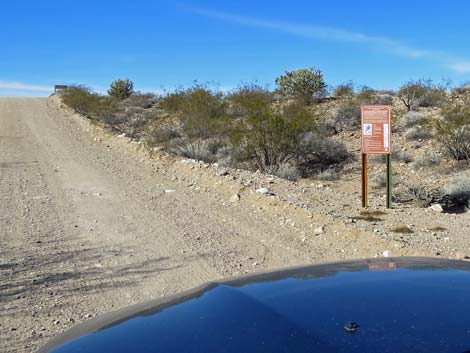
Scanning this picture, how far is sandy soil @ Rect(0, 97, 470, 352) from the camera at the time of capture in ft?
20.1

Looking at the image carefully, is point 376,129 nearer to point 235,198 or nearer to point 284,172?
point 235,198

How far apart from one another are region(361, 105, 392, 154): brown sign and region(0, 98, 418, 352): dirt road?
259cm

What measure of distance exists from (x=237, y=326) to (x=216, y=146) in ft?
58.0

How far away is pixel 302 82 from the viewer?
39.1 metres

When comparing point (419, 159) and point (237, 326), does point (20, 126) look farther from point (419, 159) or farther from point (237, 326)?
point (237, 326)

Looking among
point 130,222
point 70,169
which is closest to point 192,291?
point 130,222

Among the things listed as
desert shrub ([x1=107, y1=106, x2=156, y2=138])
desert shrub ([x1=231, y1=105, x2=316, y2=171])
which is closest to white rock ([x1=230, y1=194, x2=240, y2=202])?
desert shrub ([x1=231, y1=105, x2=316, y2=171])

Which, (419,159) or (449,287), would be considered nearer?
(449,287)

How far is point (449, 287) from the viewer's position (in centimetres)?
286

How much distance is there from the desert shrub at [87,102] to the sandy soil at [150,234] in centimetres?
1467

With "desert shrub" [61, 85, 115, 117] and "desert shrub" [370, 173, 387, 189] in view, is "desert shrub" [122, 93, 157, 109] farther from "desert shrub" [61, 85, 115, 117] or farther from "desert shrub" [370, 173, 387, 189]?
"desert shrub" [370, 173, 387, 189]

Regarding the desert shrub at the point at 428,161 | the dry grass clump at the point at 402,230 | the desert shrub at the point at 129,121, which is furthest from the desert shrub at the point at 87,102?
the dry grass clump at the point at 402,230

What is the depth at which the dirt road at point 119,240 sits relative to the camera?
234 inches

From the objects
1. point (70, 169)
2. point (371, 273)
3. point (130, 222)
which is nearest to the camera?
point (371, 273)
